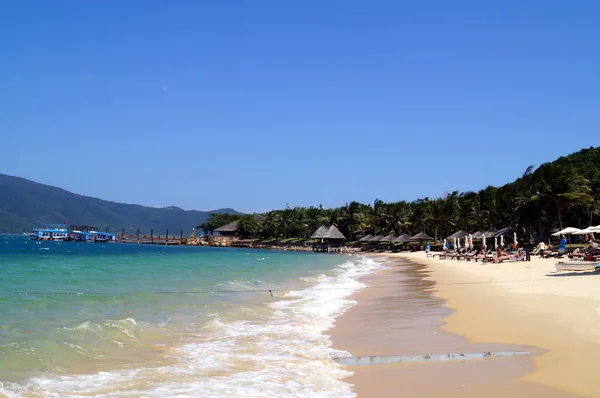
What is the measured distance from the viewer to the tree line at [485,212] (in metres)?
36.2

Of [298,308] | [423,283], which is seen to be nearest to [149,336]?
[298,308]

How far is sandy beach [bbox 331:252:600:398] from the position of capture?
507 centimetres

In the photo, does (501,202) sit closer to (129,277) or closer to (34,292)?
(129,277)

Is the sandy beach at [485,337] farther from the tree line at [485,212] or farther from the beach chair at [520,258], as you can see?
the tree line at [485,212]

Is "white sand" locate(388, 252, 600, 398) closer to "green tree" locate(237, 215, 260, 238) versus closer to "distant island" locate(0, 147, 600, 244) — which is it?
"distant island" locate(0, 147, 600, 244)

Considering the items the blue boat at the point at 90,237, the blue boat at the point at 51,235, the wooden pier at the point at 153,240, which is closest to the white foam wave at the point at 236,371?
the wooden pier at the point at 153,240

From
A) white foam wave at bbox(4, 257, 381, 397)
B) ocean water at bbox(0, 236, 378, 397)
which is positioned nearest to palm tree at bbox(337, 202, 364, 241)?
ocean water at bbox(0, 236, 378, 397)

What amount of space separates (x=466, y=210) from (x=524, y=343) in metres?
50.5

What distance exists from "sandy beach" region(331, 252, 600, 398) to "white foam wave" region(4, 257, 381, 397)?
1.35 ft

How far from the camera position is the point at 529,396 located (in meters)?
4.68

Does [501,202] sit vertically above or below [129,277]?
above

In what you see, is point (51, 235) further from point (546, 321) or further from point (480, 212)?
point (546, 321)

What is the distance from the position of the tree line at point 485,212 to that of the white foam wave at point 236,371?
101ft

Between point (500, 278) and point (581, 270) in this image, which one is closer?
point (581, 270)
